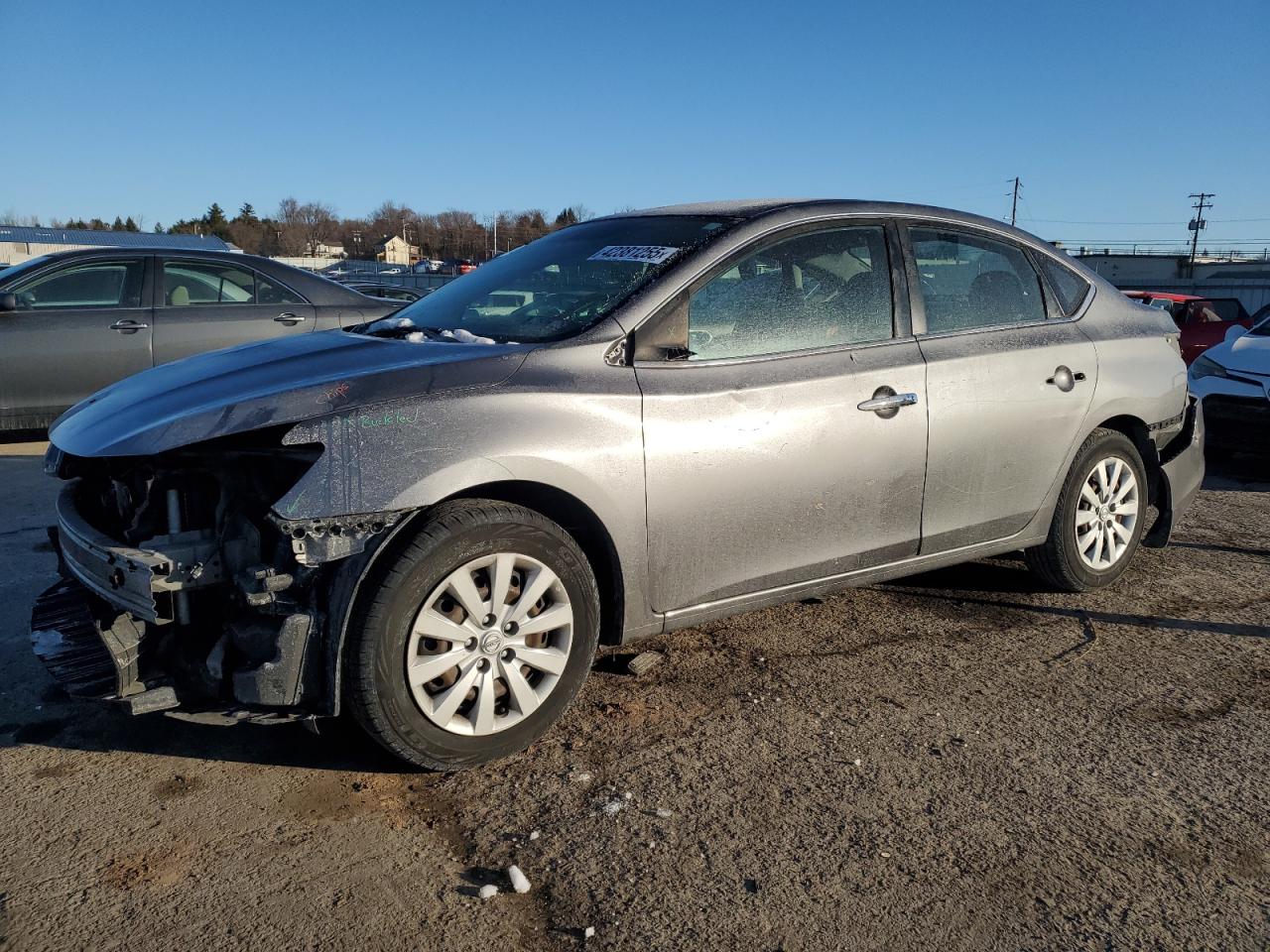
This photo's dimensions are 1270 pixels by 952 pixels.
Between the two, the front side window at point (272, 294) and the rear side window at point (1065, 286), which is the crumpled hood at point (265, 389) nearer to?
the rear side window at point (1065, 286)

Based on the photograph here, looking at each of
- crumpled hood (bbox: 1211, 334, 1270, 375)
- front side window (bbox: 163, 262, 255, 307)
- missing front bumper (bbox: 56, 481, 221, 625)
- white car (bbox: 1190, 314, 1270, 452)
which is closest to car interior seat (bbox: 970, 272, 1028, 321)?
missing front bumper (bbox: 56, 481, 221, 625)

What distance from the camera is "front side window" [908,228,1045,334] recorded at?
4.13 metres

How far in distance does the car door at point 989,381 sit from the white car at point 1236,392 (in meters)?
4.04

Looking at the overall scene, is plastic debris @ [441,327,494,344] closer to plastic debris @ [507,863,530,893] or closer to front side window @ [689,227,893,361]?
front side window @ [689,227,893,361]

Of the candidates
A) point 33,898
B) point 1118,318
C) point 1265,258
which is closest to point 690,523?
point 33,898

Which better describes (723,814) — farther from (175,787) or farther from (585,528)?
(175,787)

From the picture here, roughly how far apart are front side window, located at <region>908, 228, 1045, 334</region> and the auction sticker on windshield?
113 cm

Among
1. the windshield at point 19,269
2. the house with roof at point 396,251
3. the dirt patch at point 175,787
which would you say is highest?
the house with roof at point 396,251

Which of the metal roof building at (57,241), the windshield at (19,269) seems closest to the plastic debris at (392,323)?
the windshield at (19,269)

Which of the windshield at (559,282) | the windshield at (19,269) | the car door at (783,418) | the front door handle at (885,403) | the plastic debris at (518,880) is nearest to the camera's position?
the plastic debris at (518,880)

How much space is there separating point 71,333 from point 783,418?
21.1ft

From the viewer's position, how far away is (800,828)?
2.75 metres

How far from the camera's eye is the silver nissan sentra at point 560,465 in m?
2.83

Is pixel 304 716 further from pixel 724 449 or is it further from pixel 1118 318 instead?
pixel 1118 318
